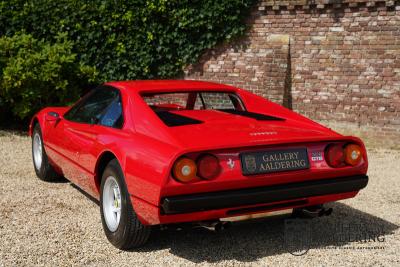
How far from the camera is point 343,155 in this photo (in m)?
4.12

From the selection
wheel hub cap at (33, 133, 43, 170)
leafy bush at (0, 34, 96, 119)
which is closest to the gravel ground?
wheel hub cap at (33, 133, 43, 170)

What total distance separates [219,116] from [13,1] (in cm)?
830

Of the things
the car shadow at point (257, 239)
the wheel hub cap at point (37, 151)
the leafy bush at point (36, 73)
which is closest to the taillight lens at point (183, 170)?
the car shadow at point (257, 239)

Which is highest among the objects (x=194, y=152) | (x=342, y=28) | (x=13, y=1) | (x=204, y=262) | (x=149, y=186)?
(x=13, y=1)

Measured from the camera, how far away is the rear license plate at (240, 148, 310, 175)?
376cm

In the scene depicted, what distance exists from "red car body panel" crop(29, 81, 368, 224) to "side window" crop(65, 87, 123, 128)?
8 centimetres

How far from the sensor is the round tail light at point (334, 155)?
13.3ft

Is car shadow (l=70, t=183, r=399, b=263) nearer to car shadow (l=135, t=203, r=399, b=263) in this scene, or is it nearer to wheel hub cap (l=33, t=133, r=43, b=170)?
car shadow (l=135, t=203, r=399, b=263)

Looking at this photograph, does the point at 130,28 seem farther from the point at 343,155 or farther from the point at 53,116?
the point at 343,155

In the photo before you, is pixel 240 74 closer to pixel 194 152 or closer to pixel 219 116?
pixel 219 116

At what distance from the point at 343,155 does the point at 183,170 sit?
1.36 meters

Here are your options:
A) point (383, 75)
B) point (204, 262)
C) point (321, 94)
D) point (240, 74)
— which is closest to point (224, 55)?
point (240, 74)

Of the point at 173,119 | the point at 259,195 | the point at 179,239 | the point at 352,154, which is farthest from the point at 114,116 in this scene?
the point at 352,154

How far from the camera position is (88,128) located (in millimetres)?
4852
